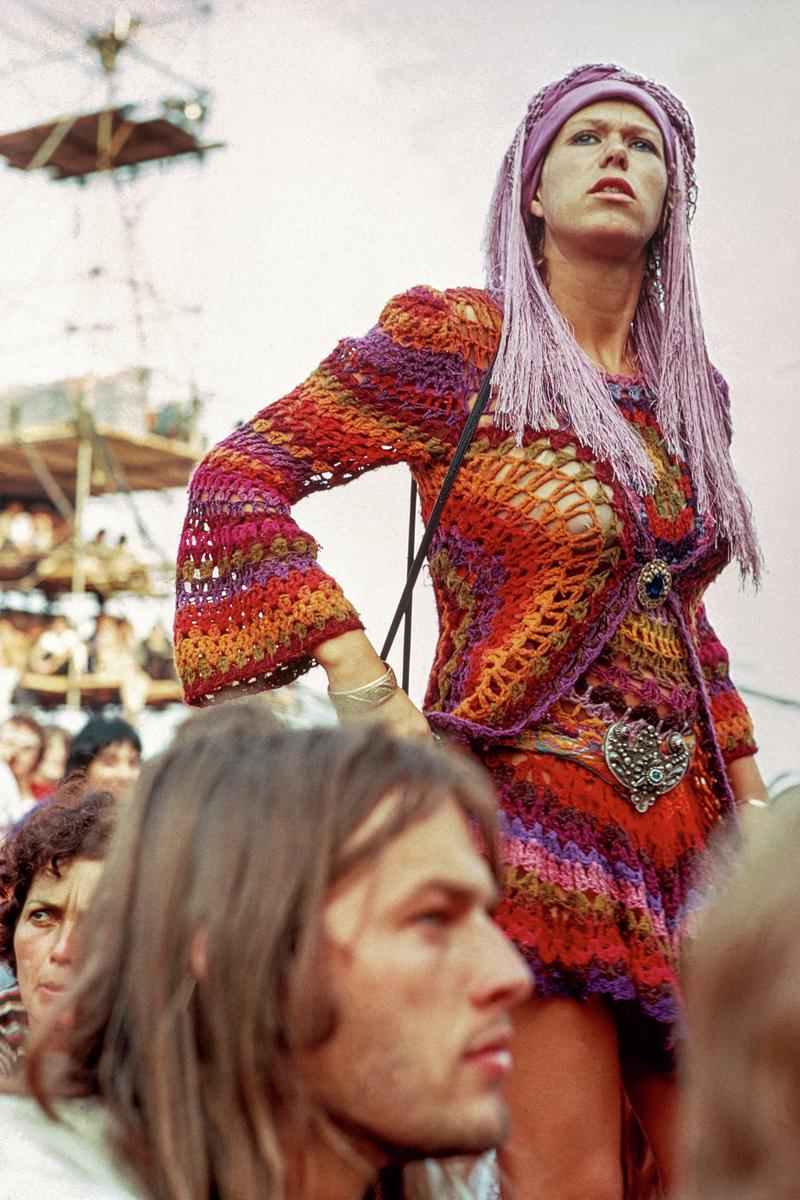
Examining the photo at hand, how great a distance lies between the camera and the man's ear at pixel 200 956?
1161 mm

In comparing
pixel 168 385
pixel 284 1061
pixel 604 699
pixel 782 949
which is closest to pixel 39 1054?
pixel 284 1061

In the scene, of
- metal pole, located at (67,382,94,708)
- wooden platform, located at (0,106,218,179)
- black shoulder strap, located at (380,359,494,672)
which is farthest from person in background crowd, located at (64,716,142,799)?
metal pole, located at (67,382,94,708)

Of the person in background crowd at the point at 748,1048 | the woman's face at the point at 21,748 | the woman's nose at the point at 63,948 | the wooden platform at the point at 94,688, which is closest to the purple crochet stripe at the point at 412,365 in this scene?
the woman's nose at the point at 63,948

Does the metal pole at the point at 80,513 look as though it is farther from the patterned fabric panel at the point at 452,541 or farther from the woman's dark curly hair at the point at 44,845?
the patterned fabric panel at the point at 452,541

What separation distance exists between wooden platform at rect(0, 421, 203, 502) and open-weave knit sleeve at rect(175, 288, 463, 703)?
774 centimetres

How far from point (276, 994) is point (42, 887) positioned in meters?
1.19

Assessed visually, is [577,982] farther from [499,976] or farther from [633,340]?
[633,340]

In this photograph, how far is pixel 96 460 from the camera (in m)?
10.5

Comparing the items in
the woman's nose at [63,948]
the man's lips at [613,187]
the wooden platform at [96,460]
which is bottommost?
the woman's nose at [63,948]

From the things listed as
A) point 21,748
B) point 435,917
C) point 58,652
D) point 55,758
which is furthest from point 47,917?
point 58,652

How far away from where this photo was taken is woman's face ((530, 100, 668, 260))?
228cm

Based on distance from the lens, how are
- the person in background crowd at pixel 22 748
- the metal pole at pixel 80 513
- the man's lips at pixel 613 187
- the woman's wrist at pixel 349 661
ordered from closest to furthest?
1. the woman's wrist at pixel 349 661
2. the man's lips at pixel 613 187
3. the person in background crowd at pixel 22 748
4. the metal pole at pixel 80 513

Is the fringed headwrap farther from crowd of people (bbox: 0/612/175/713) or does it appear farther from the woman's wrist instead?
crowd of people (bbox: 0/612/175/713)

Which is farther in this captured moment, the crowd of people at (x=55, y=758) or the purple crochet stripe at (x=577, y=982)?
the crowd of people at (x=55, y=758)
